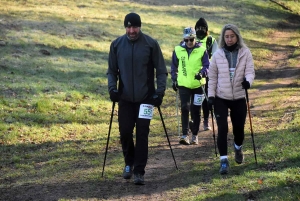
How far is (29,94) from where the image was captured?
1714 cm

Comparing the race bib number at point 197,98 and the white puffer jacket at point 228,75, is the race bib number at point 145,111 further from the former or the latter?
the race bib number at point 197,98

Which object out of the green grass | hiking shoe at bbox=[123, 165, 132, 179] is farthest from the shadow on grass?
hiking shoe at bbox=[123, 165, 132, 179]

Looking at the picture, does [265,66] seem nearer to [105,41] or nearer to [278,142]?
[105,41]

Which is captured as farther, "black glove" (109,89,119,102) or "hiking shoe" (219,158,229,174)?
"hiking shoe" (219,158,229,174)

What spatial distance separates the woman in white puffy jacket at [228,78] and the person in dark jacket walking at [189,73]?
296 cm

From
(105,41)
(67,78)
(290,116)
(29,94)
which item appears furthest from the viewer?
(105,41)

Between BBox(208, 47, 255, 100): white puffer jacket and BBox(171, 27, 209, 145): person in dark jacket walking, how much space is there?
297 centimetres

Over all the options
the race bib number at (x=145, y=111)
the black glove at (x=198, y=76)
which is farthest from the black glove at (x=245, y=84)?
the black glove at (x=198, y=76)

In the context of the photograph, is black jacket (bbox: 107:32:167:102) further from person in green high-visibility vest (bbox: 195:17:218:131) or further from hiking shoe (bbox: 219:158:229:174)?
person in green high-visibility vest (bbox: 195:17:218:131)

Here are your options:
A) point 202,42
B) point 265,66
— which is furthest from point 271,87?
point 202,42

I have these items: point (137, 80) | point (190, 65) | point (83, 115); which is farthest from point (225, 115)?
point (83, 115)

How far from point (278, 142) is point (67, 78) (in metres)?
10.3

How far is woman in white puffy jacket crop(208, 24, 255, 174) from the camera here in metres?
9.45

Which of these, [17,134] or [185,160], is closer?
[185,160]
